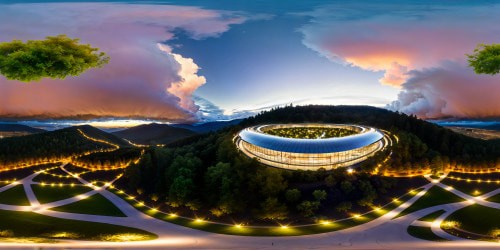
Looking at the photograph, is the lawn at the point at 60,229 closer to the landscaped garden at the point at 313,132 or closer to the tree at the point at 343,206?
the tree at the point at 343,206

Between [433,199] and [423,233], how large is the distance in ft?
67.6

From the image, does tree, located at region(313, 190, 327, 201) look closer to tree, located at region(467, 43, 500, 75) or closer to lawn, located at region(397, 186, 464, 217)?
lawn, located at region(397, 186, 464, 217)

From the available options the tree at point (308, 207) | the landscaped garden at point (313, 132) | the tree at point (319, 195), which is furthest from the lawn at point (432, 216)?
the landscaped garden at point (313, 132)

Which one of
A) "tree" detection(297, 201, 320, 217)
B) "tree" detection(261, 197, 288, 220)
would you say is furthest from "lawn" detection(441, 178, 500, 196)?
"tree" detection(261, 197, 288, 220)

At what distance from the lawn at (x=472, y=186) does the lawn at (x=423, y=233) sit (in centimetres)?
2852

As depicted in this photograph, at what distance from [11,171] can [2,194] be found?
38641 mm

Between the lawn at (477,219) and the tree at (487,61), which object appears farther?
the lawn at (477,219)

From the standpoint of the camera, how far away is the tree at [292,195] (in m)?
67.1

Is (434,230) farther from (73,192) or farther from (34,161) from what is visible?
(34,161)

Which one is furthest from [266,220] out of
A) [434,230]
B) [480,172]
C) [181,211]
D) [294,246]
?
[480,172]

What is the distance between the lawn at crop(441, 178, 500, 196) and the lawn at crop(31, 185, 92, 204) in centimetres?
10061

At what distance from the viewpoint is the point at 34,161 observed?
13688 cm

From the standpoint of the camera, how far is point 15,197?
8619 cm

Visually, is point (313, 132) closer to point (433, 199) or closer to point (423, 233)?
point (433, 199)
